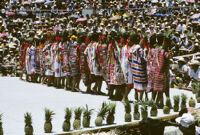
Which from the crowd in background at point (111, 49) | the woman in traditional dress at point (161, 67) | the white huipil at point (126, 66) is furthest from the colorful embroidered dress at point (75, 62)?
the woman in traditional dress at point (161, 67)

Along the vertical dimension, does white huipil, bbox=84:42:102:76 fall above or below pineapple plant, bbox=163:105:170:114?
above

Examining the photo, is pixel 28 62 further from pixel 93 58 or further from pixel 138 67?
pixel 138 67

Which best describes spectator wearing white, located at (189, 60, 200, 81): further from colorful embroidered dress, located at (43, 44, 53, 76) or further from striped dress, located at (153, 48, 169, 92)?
colorful embroidered dress, located at (43, 44, 53, 76)

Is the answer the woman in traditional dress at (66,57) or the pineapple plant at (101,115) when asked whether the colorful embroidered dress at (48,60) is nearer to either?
the woman in traditional dress at (66,57)

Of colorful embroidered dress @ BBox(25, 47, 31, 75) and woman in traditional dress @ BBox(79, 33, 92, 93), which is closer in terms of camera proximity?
woman in traditional dress @ BBox(79, 33, 92, 93)

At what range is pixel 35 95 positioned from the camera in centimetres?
1516

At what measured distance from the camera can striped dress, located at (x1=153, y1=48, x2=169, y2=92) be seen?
39.2 ft

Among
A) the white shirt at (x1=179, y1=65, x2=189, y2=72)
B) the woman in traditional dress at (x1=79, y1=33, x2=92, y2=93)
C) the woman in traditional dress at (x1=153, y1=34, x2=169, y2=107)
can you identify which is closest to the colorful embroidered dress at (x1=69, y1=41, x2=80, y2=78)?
the woman in traditional dress at (x1=79, y1=33, x2=92, y2=93)

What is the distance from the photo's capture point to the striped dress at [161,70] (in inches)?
470

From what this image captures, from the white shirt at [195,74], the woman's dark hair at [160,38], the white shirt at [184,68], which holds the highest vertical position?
the woman's dark hair at [160,38]

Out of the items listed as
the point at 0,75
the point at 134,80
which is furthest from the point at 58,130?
Answer: the point at 0,75

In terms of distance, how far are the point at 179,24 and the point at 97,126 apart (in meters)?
14.7

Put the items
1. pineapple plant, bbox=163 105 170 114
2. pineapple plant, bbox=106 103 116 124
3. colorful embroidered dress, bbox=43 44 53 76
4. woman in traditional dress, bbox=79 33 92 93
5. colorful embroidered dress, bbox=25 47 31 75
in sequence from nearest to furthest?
pineapple plant, bbox=106 103 116 124 → pineapple plant, bbox=163 105 170 114 → woman in traditional dress, bbox=79 33 92 93 → colorful embroidered dress, bbox=43 44 53 76 → colorful embroidered dress, bbox=25 47 31 75

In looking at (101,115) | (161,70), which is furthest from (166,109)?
(101,115)
